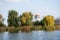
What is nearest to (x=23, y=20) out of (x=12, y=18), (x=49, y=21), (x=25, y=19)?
(x=25, y=19)

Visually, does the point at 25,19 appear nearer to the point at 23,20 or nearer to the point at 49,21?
the point at 23,20

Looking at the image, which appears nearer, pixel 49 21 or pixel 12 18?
pixel 49 21

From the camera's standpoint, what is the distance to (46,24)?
50375 millimetres

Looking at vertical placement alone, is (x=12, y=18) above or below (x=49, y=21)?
above

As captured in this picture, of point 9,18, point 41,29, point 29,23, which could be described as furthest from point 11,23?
point 41,29

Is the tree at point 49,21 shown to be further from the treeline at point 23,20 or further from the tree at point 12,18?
the tree at point 12,18

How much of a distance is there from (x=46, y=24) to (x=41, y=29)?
340 centimetres

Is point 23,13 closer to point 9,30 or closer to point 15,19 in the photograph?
point 15,19

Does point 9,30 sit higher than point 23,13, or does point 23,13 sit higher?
point 23,13

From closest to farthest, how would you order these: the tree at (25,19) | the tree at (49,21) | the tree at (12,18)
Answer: the tree at (49,21) → the tree at (25,19) → the tree at (12,18)

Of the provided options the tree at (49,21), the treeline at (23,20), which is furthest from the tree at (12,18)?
the tree at (49,21)

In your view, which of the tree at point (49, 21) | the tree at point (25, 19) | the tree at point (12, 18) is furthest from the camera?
the tree at point (12, 18)

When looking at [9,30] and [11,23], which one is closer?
[9,30]

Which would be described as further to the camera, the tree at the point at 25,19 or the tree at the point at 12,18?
the tree at the point at 12,18
